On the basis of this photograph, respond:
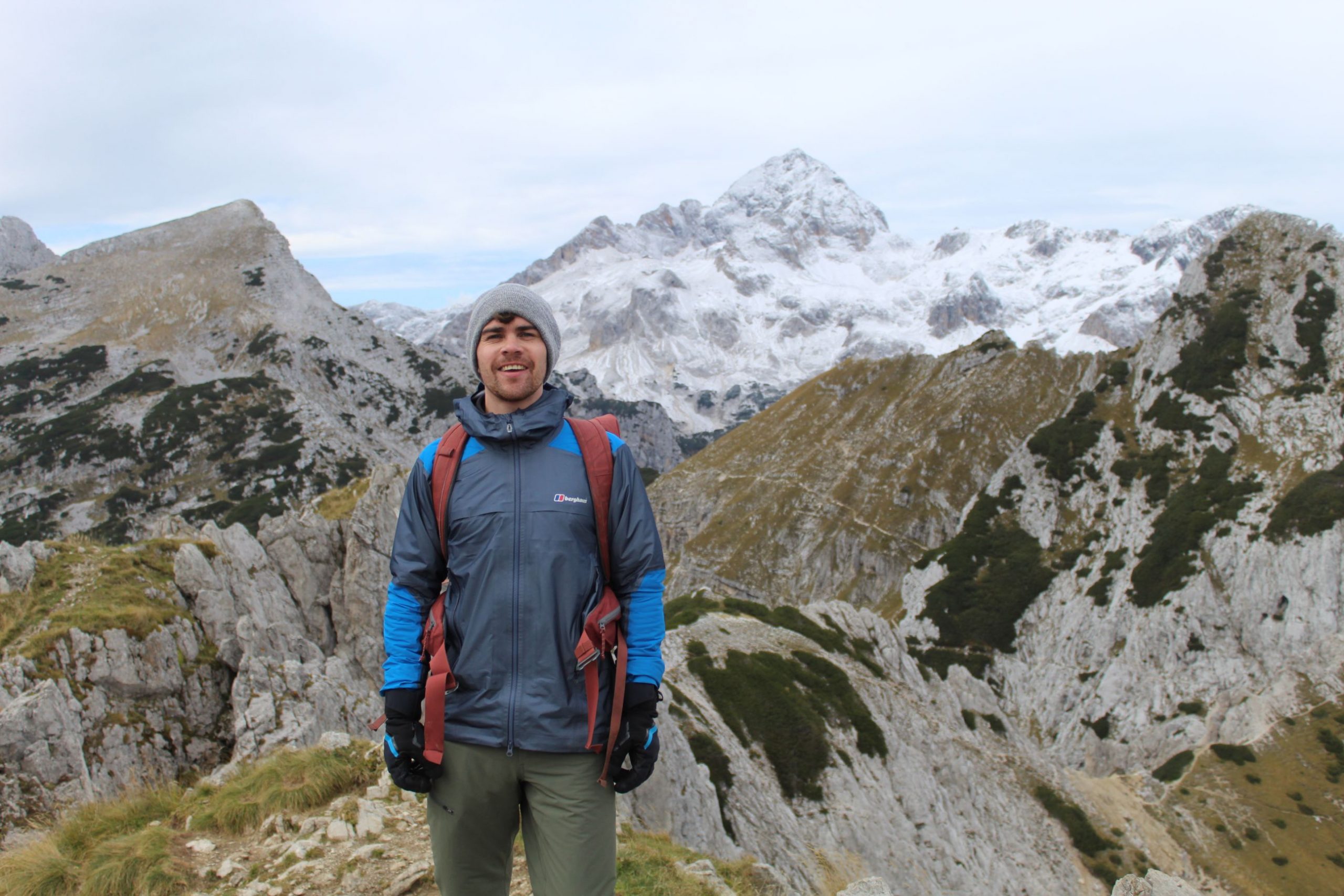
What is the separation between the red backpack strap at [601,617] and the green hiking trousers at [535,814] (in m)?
0.24

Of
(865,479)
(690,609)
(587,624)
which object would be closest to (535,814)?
(587,624)

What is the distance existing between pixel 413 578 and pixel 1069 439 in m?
104

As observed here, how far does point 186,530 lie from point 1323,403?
97.4m

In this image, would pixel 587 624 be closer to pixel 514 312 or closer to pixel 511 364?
pixel 511 364

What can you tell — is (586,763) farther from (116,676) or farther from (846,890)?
(116,676)

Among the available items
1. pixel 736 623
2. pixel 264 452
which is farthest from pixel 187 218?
pixel 736 623

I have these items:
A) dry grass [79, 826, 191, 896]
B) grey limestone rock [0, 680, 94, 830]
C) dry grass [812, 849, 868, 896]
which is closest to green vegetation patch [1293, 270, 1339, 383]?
dry grass [812, 849, 868, 896]

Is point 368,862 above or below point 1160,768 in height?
above

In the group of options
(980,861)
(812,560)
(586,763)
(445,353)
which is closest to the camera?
(586,763)

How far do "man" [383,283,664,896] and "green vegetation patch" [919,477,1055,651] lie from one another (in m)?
82.5

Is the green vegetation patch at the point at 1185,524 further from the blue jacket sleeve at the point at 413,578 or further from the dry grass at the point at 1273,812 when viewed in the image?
the blue jacket sleeve at the point at 413,578

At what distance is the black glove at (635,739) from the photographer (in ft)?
16.7

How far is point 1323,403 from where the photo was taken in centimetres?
7438

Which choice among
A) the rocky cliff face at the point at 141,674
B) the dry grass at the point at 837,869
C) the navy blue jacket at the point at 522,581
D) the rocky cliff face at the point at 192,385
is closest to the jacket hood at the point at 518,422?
the navy blue jacket at the point at 522,581
